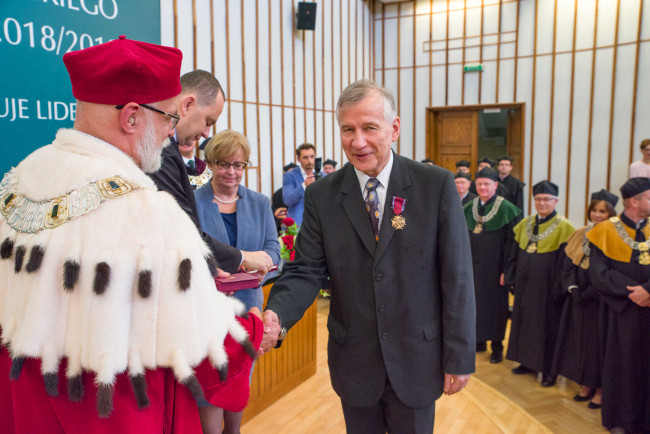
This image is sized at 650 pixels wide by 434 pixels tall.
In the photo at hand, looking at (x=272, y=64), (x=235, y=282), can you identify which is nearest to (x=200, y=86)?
(x=235, y=282)

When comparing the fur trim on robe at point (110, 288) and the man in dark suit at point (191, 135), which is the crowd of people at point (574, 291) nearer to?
the man in dark suit at point (191, 135)

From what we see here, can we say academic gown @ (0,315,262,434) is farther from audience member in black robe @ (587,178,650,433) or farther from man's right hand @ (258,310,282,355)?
audience member in black robe @ (587,178,650,433)

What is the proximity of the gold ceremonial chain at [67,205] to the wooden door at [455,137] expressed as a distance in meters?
9.18

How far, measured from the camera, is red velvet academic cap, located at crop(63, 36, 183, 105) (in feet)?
3.40

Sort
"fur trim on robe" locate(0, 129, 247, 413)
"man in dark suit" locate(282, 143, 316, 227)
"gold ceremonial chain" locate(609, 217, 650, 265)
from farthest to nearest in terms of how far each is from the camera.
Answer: "man in dark suit" locate(282, 143, 316, 227) → "gold ceremonial chain" locate(609, 217, 650, 265) → "fur trim on robe" locate(0, 129, 247, 413)

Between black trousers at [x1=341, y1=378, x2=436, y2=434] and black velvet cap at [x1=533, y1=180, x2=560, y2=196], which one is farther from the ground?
black velvet cap at [x1=533, y1=180, x2=560, y2=196]

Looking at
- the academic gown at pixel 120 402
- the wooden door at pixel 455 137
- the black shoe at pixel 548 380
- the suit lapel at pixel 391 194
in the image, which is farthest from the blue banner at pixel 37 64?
the wooden door at pixel 455 137

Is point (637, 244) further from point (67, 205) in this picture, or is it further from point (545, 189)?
point (67, 205)

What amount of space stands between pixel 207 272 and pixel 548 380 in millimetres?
4122

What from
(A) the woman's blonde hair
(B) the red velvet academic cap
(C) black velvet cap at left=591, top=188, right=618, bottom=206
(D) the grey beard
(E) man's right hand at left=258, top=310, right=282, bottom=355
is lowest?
(E) man's right hand at left=258, top=310, right=282, bottom=355

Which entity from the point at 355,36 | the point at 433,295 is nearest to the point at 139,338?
the point at 433,295

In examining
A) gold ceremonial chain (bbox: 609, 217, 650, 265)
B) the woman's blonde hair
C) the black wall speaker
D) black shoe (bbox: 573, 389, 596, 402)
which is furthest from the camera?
the black wall speaker

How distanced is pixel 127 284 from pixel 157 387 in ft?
0.79

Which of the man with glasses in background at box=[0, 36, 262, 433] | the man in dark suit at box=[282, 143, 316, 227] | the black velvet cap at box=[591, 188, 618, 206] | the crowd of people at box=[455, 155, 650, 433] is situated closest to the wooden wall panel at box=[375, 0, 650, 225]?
the crowd of people at box=[455, 155, 650, 433]
